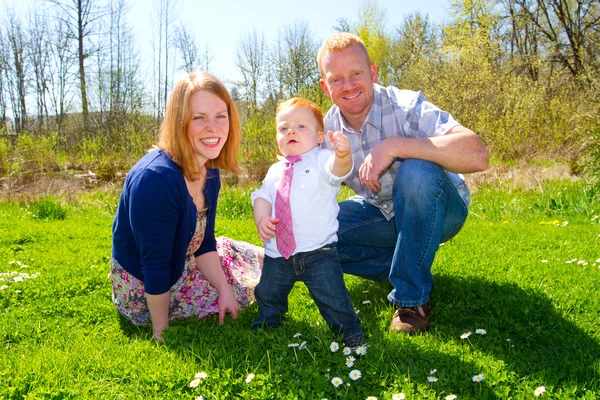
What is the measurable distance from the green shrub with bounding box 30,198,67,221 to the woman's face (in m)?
4.75

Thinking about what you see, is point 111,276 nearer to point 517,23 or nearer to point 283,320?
point 283,320

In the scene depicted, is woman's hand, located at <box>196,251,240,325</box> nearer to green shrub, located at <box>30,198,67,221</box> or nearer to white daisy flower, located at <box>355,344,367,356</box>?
white daisy flower, located at <box>355,344,367,356</box>

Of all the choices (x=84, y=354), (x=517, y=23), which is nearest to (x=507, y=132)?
(x=84, y=354)

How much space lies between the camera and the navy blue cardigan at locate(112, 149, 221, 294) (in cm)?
Answer: 252

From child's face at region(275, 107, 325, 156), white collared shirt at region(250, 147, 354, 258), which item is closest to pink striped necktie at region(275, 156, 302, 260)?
white collared shirt at region(250, 147, 354, 258)

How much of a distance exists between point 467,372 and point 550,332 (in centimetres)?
73

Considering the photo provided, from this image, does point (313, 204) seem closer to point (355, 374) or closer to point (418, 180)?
point (418, 180)

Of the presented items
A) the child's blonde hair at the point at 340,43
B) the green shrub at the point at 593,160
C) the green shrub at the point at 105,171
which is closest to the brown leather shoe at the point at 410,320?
the child's blonde hair at the point at 340,43

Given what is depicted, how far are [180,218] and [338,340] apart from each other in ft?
3.62

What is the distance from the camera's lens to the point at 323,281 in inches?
99.6

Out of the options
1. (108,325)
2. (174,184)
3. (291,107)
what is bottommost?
(108,325)

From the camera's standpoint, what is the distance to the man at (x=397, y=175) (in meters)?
2.76

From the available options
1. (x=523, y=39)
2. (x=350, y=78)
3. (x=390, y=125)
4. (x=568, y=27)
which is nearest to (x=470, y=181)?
(x=390, y=125)

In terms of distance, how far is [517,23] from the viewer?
20.0m
